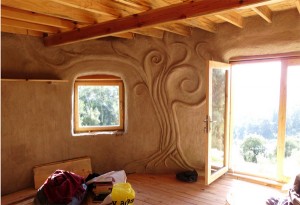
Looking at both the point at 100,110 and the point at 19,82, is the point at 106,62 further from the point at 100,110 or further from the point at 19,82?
the point at 19,82

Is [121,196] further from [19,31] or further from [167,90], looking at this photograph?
[19,31]

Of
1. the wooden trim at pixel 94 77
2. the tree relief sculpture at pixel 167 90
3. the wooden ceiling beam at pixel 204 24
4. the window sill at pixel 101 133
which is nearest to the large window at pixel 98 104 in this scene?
the wooden trim at pixel 94 77

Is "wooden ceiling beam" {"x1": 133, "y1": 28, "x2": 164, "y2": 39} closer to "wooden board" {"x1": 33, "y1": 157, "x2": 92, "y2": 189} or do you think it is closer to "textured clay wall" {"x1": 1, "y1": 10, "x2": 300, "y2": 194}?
"textured clay wall" {"x1": 1, "y1": 10, "x2": 300, "y2": 194}

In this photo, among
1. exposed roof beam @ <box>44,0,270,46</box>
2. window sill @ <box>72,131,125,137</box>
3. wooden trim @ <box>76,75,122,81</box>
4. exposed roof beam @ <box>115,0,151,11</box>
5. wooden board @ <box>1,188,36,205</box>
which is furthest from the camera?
wooden trim @ <box>76,75,122,81</box>

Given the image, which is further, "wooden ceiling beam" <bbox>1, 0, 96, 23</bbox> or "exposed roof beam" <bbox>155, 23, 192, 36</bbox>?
"exposed roof beam" <bbox>155, 23, 192, 36</bbox>

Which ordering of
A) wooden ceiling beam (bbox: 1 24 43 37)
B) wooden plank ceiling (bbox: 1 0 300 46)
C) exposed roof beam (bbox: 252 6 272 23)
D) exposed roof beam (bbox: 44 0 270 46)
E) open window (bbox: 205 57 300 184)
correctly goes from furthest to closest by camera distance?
open window (bbox: 205 57 300 184), wooden ceiling beam (bbox: 1 24 43 37), exposed roof beam (bbox: 252 6 272 23), wooden plank ceiling (bbox: 1 0 300 46), exposed roof beam (bbox: 44 0 270 46)

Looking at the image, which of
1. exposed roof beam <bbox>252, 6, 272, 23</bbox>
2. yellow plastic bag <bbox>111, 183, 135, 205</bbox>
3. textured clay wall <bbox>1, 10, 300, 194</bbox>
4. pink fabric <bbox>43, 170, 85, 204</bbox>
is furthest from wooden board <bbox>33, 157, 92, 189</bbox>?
exposed roof beam <bbox>252, 6, 272, 23</bbox>

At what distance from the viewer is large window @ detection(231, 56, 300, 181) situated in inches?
128

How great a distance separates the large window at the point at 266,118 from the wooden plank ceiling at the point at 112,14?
0.75 meters

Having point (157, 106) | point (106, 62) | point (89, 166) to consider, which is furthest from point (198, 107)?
point (89, 166)

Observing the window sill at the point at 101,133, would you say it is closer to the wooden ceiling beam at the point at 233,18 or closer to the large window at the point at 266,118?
the large window at the point at 266,118

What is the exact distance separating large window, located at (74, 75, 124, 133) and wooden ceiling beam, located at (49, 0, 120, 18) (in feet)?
5.54

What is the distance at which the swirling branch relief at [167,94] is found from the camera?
3846mm

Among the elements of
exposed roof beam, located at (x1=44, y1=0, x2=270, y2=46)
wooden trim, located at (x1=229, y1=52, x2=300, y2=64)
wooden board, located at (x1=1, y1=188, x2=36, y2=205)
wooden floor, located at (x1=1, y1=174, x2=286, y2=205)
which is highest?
exposed roof beam, located at (x1=44, y1=0, x2=270, y2=46)
